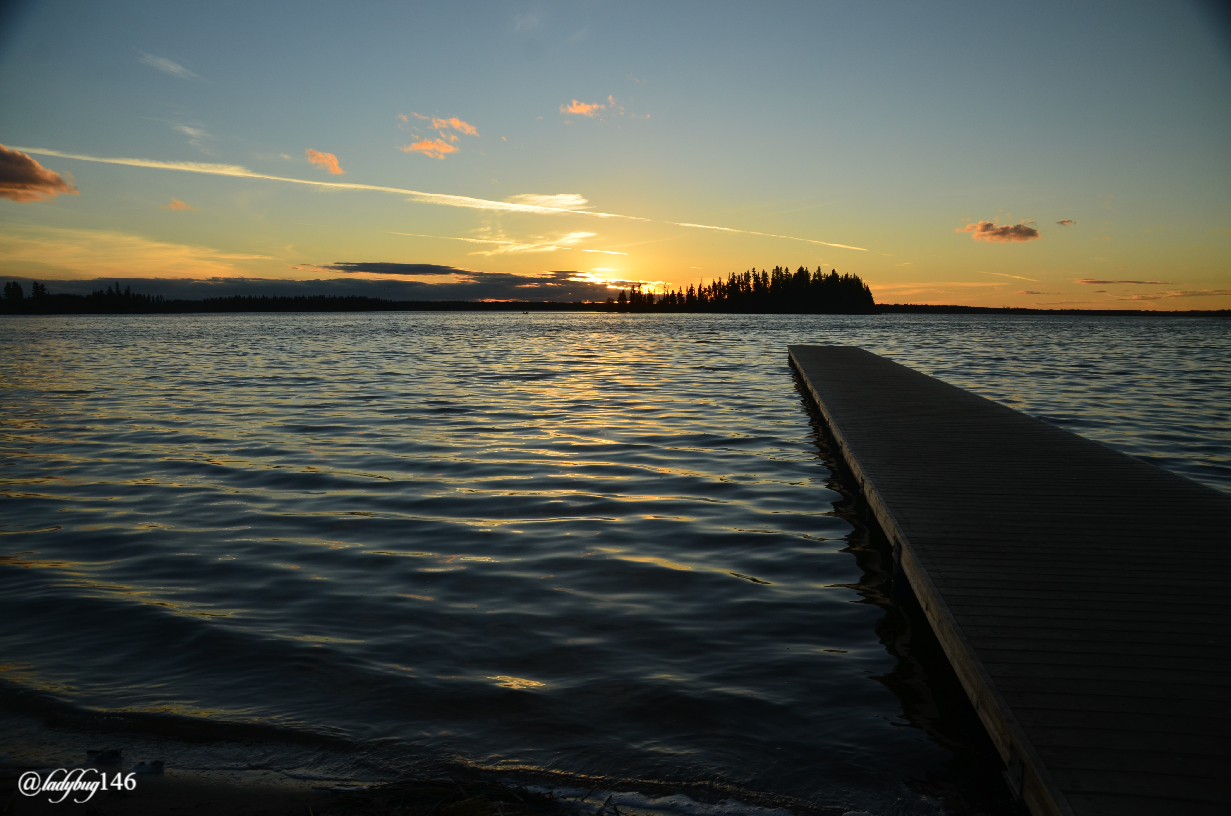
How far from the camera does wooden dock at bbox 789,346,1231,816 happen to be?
112 inches

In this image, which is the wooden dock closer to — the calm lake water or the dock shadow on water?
the dock shadow on water

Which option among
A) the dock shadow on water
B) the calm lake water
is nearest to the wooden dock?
the dock shadow on water

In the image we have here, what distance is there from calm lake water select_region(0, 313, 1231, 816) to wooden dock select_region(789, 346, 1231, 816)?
533 mm

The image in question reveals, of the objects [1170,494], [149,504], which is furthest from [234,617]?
[1170,494]

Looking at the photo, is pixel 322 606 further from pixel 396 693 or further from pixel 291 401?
pixel 291 401

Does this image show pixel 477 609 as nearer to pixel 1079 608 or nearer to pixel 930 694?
pixel 930 694

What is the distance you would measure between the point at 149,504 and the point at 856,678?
300 inches

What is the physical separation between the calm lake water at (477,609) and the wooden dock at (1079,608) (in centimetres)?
53

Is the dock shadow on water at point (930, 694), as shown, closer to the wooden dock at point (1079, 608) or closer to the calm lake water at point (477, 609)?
the calm lake water at point (477, 609)

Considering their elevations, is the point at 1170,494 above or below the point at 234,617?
above

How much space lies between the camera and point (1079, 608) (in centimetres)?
418

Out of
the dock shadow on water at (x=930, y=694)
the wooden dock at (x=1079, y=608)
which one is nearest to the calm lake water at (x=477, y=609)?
the dock shadow on water at (x=930, y=694)

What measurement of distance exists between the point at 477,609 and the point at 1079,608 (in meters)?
3.84

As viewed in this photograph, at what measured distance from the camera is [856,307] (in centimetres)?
18512
